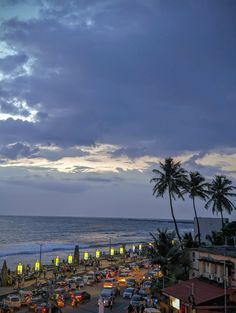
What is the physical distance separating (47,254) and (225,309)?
3699 inches

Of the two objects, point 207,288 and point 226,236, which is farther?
point 226,236

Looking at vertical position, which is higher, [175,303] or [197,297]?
[197,297]

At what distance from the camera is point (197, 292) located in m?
29.4

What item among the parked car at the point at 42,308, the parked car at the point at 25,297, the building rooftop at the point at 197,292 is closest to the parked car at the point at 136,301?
the building rooftop at the point at 197,292

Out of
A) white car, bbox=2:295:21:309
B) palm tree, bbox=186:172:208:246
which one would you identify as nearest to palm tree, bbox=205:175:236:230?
palm tree, bbox=186:172:208:246

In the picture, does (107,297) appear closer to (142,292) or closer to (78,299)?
(78,299)

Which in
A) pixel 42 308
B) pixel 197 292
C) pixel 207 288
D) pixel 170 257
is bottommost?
pixel 42 308

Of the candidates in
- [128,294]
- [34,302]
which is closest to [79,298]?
[34,302]

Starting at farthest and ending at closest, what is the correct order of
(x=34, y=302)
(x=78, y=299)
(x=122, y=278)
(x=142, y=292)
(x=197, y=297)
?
(x=122, y=278), (x=142, y=292), (x=78, y=299), (x=34, y=302), (x=197, y=297)

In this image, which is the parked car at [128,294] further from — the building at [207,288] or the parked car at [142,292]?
the building at [207,288]

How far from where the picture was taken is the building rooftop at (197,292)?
90.7 ft

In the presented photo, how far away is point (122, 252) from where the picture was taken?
3706 inches

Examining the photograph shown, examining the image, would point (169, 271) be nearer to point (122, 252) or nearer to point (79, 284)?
point (79, 284)

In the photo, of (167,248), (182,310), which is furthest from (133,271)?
(182,310)
